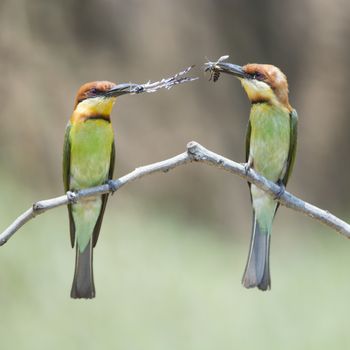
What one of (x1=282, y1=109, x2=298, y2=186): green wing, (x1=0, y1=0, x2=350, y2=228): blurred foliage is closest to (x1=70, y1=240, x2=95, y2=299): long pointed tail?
(x1=282, y1=109, x2=298, y2=186): green wing

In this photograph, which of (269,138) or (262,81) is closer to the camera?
(262,81)

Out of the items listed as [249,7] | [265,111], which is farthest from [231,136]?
[265,111]

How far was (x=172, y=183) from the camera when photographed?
641 centimetres

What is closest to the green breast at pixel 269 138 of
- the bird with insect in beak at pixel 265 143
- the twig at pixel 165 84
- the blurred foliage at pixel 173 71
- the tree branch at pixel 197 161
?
the bird with insect in beak at pixel 265 143

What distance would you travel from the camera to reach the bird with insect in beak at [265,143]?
9.41ft

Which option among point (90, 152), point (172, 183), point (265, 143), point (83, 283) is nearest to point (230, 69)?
point (265, 143)

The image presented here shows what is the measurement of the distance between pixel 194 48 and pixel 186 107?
46 cm

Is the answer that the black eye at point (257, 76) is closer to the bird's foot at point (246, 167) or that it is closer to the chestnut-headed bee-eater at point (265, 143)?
the chestnut-headed bee-eater at point (265, 143)

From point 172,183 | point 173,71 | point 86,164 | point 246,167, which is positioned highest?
point 173,71

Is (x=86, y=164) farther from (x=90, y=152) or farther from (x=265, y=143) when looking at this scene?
(x=265, y=143)

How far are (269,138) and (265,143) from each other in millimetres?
24

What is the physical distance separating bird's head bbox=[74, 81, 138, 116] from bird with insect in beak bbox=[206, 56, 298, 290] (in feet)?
1.27

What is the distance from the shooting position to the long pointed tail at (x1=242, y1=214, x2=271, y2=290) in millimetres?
2953

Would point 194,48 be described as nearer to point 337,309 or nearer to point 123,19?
point 123,19
